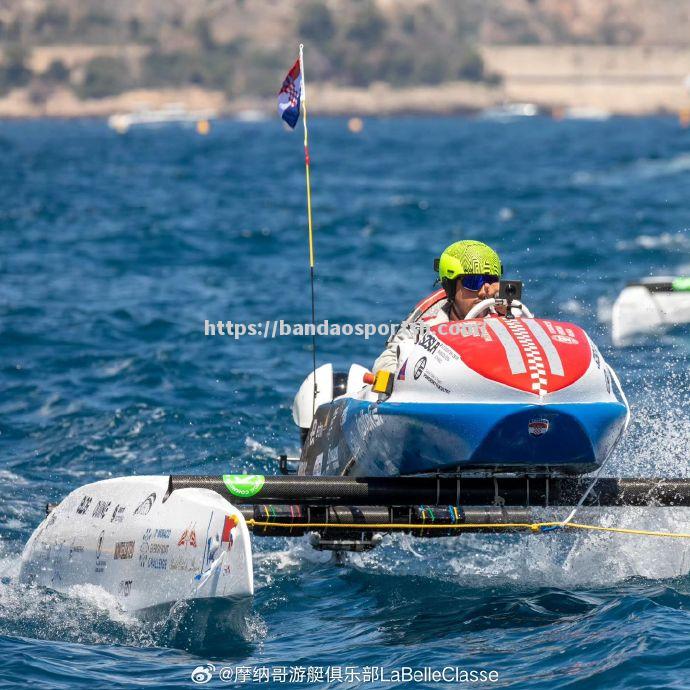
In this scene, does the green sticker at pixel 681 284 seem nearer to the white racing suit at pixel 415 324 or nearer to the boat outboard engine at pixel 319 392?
the boat outboard engine at pixel 319 392

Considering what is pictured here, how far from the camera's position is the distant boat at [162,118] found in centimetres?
11944

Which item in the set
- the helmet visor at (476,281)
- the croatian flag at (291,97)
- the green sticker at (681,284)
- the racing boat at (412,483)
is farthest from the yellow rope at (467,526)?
the green sticker at (681,284)

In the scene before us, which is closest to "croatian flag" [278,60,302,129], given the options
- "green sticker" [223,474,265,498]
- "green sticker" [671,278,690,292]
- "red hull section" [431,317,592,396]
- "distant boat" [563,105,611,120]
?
"red hull section" [431,317,592,396]

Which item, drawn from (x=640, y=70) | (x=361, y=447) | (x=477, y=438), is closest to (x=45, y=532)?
(x=361, y=447)

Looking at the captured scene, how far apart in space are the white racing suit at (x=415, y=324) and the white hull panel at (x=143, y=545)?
133 centimetres

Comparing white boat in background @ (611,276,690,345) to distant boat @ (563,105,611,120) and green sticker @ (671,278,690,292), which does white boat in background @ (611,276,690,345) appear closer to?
green sticker @ (671,278,690,292)

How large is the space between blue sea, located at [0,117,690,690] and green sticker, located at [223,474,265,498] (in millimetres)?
684

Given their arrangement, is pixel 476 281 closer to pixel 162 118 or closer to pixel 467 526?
pixel 467 526

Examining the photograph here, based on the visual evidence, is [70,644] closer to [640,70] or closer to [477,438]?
[477,438]

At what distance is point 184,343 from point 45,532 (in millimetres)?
7498

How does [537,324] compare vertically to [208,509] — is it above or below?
above

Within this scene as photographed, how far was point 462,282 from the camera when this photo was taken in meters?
8.63

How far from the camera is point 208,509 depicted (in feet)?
24.9

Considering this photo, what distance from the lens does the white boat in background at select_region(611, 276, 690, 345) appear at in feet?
51.0
